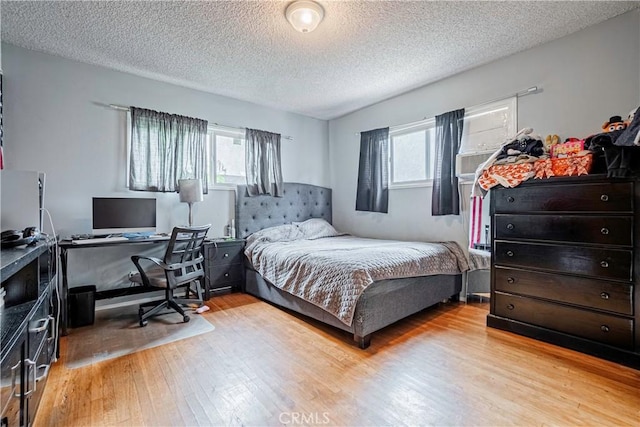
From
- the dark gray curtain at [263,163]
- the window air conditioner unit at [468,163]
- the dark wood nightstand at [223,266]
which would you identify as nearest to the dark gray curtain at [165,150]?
the dark gray curtain at [263,163]

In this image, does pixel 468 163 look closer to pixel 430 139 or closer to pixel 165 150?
pixel 430 139

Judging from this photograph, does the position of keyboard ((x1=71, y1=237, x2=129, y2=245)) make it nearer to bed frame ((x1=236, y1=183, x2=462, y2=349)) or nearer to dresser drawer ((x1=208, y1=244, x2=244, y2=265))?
dresser drawer ((x1=208, y1=244, x2=244, y2=265))

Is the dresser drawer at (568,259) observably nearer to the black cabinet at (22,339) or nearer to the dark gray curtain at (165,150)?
the black cabinet at (22,339)

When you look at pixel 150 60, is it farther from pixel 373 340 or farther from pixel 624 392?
pixel 624 392

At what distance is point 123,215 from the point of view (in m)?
3.10

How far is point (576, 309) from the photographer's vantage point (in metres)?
2.19

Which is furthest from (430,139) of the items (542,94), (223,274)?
(223,274)

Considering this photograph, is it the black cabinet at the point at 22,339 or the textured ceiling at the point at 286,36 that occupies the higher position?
the textured ceiling at the point at 286,36

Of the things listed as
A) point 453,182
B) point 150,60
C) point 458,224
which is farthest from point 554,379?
point 150,60

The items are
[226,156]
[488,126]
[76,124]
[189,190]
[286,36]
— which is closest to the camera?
[286,36]

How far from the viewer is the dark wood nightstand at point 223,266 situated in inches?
137

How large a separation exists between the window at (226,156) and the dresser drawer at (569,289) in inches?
127

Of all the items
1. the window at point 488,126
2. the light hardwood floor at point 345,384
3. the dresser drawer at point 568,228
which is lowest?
the light hardwood floor at point 345,384

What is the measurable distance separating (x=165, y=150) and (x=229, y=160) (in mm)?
826
